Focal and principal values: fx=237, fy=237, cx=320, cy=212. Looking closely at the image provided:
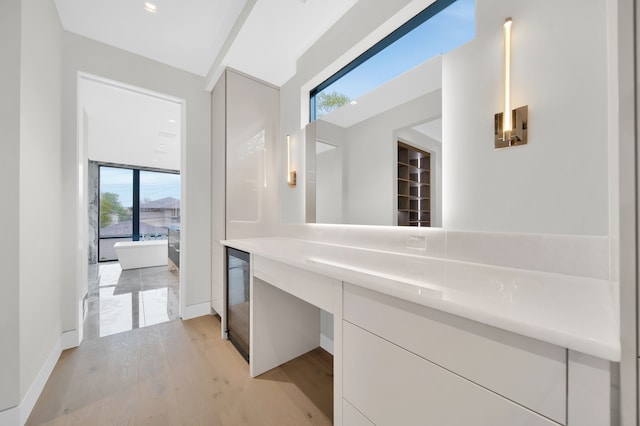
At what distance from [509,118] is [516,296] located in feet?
2.35

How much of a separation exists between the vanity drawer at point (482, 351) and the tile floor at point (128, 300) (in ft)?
8.97

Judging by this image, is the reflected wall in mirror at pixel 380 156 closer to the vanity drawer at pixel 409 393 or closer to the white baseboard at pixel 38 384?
the vanity drawer at pixel 409 393

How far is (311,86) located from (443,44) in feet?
4.10

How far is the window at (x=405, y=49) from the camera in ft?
3.80

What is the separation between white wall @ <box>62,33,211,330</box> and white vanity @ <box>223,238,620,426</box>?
200cm

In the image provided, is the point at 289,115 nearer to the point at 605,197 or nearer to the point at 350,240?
the point at 350,240

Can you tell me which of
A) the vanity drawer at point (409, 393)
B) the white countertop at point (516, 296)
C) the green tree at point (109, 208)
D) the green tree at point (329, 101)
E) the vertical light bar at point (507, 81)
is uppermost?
the green tree at point (329, 101)

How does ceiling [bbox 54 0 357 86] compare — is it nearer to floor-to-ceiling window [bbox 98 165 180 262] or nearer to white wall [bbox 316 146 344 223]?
white wall [bbox 316 146 344 223]

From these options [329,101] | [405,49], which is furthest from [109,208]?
[405,49]

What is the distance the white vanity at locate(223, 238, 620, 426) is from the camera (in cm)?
43

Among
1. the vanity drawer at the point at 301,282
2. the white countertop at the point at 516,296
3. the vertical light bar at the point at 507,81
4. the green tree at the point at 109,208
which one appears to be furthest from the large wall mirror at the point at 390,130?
the green tree at the point at 109,208

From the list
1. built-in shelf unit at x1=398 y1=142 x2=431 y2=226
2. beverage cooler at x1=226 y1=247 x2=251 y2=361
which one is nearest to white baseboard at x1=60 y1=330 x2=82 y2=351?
beverage cooler at x1=226 y1=247 x2=251 y2=361

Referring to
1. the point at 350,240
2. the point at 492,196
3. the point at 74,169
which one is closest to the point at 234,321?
the point at 350,240

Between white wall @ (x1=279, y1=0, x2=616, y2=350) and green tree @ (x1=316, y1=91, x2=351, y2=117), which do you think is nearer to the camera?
Answer: white wall @ (x1=279, y1=0, x2=616, y2=350)
